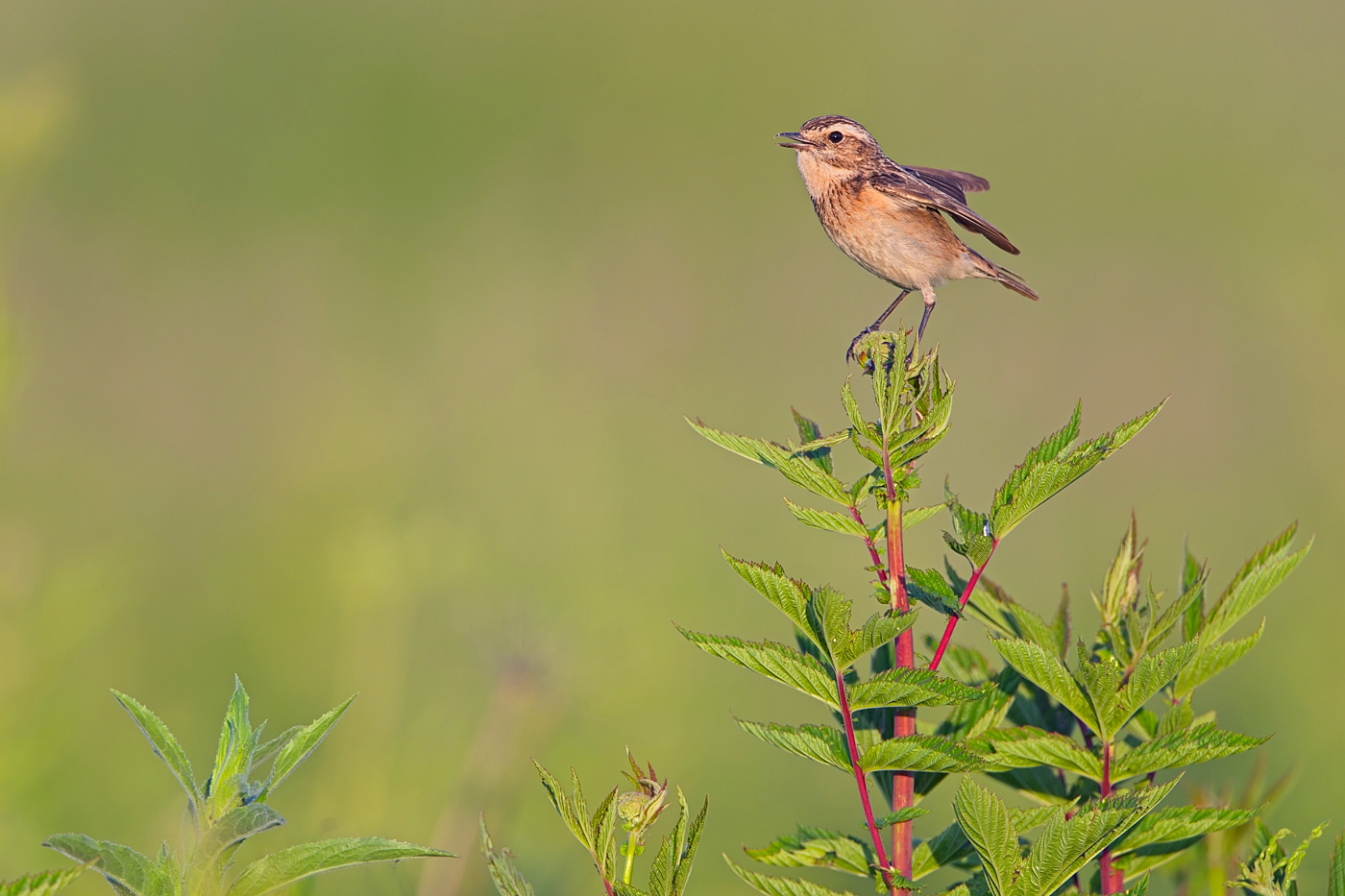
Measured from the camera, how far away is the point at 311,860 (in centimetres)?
133

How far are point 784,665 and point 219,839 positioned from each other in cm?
70

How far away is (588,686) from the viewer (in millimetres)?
4410

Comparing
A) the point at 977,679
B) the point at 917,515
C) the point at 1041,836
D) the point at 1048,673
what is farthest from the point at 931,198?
the point at 1041,836

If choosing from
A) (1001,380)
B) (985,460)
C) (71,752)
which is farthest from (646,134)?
(71,752)

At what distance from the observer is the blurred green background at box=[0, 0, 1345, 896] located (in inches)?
179

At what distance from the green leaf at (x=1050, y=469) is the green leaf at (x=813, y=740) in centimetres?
34

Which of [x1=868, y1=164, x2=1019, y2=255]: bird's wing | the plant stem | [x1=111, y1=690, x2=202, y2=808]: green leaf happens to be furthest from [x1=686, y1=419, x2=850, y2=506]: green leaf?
[x1=868, y1=164, x2=1019, y2=255]: bird's wing

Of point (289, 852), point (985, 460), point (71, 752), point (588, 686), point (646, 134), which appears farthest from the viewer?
point (646, 134)

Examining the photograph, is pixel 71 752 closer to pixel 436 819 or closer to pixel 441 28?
pixel 436 819

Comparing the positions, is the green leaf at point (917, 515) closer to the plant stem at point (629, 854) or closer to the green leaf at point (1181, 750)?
the green leaf at point (1181, 750)

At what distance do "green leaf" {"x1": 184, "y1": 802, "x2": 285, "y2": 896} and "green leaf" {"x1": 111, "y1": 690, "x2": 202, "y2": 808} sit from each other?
0.17 ft

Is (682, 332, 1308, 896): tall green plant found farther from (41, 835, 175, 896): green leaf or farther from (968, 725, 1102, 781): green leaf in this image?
(41, 835, 175, 896): green leaf

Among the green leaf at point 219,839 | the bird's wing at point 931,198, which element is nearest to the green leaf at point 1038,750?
Answer: the green leaf at point 219,839

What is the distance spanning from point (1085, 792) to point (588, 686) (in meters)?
2.78
